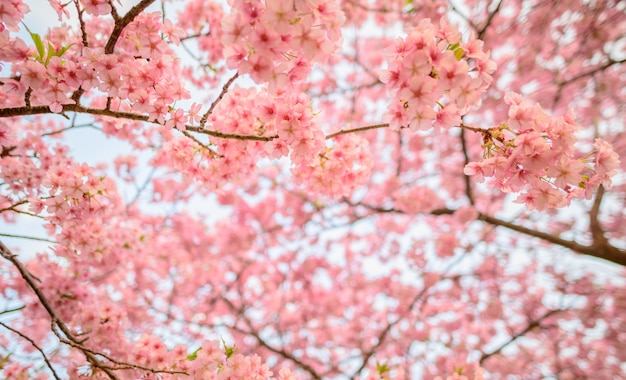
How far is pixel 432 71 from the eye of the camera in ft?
5.70

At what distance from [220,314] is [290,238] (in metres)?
2.88

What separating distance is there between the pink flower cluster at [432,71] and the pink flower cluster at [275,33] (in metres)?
0.33

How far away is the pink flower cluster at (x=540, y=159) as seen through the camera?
180 centimetres

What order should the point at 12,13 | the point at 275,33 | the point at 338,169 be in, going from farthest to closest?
the point at 338,169 < the point at 12,13 < the point at 275,33

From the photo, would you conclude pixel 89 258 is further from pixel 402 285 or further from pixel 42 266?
pixel 402 285

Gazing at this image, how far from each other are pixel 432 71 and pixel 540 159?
0.68 metres

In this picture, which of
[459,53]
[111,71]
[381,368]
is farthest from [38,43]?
[381,368]

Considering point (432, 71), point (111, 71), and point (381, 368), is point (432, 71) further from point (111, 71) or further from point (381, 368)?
point (381, 368)

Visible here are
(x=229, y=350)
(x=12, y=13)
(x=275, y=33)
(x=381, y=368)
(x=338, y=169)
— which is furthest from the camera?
(x=381, y=368)

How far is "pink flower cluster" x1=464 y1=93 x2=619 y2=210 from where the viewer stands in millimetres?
1798

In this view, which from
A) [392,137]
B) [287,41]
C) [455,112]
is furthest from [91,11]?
[392,137]

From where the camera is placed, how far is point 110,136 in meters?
3.71

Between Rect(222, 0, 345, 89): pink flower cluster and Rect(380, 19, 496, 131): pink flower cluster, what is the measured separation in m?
0.33

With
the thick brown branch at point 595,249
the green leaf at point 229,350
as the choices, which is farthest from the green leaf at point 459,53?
the thick brown branch at point 595,249
